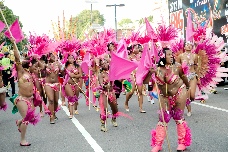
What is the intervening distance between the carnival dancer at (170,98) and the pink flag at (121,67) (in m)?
0.44

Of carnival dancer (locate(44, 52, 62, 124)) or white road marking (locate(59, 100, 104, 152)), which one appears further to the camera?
carnival dancer (locate(44, 52, 62, 124))

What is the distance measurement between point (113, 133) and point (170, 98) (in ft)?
6.81

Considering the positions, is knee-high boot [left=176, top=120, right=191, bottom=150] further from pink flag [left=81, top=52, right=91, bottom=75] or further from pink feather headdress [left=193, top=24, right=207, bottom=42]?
pink flag [left=81, top=52, right=91, bottom=75]

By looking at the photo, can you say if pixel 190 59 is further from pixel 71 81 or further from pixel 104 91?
pixel 71 81

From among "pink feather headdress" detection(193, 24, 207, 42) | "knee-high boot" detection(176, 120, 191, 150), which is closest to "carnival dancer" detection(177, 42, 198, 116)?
"pink feather headdress" detection(193, 24, 207, 42)

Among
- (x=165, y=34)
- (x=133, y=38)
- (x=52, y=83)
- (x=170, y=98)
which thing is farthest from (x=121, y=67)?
(x=133, y=38)

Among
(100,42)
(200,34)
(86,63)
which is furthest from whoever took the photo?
(86,63)

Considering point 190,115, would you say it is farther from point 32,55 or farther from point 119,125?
point 32,55

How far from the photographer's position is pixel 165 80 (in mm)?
6582

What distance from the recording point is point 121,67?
6.58m

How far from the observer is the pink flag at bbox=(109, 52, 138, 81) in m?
6.46

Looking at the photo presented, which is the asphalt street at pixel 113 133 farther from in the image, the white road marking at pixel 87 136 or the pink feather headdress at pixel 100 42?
the pink feather headdress at pixel 100 42

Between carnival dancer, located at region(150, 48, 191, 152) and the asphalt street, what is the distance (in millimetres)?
257

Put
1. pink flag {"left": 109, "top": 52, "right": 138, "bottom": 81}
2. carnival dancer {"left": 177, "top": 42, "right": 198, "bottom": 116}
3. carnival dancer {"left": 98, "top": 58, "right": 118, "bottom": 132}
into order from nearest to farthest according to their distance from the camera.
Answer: pink flag {"left": 109, "top": 52, "right": 138, "bottom": 81}
carnival dancer {"left": 98, "top": 58, "right": 118, "bottom": 132}
carnival dancer {"left": 177, "top": 42, "right": 198, "bottom": 116}
